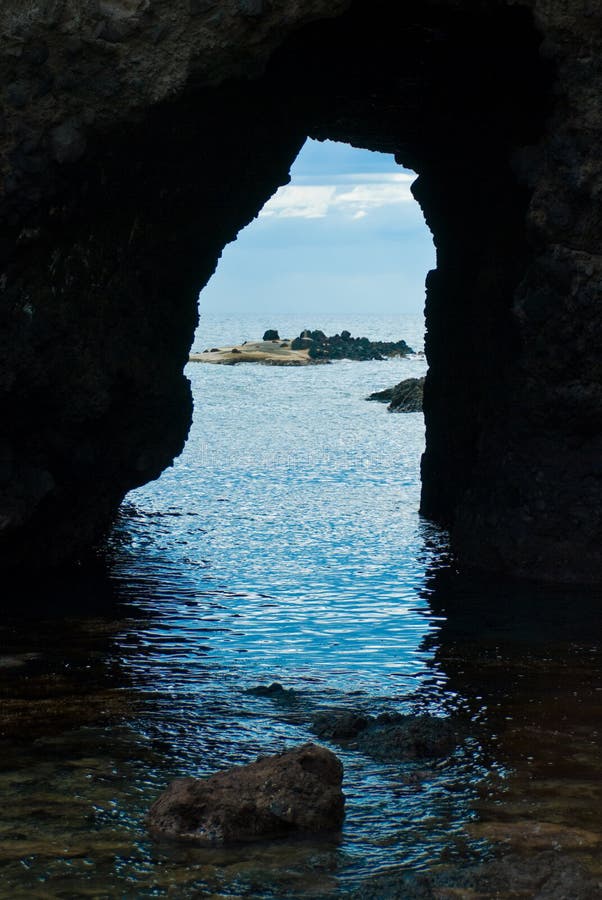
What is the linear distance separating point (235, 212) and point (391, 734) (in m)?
10.9

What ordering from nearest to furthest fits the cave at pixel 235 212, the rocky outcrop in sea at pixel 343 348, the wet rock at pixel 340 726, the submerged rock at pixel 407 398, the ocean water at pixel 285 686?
the ocean water at pixel 285 686 → the wet rock at pixel 340 726 → the cave at pixel 235 212 → the submerged rock at pixel 407 398 → the rocky outcrop in sea at pixel 343 348

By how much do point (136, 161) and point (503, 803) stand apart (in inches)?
379

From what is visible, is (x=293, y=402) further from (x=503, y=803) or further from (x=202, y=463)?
(x=503, y=803)

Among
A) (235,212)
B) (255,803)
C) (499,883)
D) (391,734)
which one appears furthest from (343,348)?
(499,883)

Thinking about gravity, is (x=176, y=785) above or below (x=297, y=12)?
below

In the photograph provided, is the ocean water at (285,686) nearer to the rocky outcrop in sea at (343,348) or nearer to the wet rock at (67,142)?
the wet rock at (67,142)

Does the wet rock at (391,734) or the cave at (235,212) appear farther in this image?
the cave at (235,212)

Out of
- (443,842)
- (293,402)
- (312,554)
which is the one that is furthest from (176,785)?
(293,402)

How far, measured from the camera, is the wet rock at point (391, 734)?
10.2 metres

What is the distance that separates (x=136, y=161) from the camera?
612 inches

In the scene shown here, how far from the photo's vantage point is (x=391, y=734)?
10414 millimetres

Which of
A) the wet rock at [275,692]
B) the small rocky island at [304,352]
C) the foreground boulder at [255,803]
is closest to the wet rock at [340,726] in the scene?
the wet rock at [275,692]

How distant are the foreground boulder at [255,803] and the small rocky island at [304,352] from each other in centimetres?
8082

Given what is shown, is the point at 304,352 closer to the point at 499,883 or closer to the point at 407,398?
the point at 407,398
